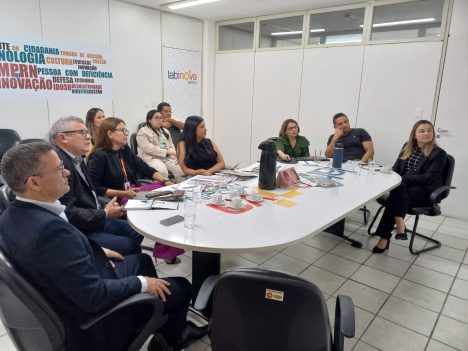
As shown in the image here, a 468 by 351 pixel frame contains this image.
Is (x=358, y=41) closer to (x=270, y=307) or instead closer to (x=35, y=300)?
(x=270, y=307)

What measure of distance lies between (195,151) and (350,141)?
77.5 inches

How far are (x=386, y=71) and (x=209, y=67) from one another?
10.1 feet

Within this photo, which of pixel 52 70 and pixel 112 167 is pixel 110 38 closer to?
pixel 52 70

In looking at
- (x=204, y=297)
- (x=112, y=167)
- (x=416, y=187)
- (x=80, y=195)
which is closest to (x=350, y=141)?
(x=416, y=187)

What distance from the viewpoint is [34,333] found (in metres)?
1.18

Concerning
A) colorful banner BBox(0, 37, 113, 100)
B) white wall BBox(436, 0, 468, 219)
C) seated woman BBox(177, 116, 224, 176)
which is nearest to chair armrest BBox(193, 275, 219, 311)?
seated woman BBox(177, 116, 224, 176)

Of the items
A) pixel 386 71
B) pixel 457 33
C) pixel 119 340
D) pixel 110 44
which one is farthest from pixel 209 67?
pixel 119 340

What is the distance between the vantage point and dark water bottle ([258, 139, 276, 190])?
2469 millimetres

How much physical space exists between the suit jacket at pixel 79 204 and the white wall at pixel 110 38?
2.56 meters

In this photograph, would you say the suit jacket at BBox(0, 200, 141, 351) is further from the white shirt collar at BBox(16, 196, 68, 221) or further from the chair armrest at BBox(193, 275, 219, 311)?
the chair armrest at BBox(193, 275, 219, 311)

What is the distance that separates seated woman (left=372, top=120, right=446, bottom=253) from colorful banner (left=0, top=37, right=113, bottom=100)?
13.0ft

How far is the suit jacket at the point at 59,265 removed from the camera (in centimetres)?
113

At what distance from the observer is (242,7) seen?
505 cm

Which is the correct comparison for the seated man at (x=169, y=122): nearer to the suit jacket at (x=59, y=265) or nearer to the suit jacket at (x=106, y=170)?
the suit jacket at (x=106, y=170)
